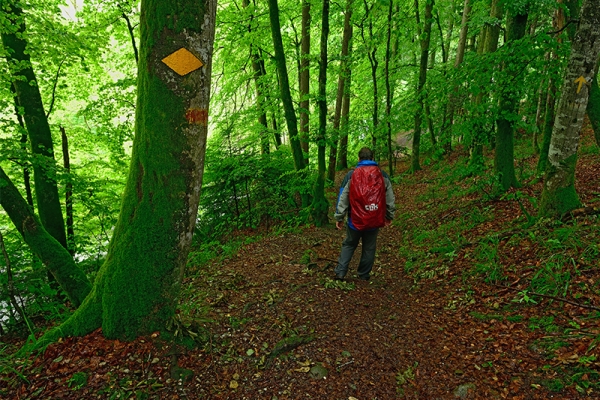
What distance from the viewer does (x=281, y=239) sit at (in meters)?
7.58

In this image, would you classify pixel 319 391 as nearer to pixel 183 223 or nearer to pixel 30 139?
pixel 183 223

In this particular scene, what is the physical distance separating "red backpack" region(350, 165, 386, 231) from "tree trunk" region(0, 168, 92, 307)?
4160 millimetres

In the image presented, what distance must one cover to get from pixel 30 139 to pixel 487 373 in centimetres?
958

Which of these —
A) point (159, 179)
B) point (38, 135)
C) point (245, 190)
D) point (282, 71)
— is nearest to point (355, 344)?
point (159, 179)

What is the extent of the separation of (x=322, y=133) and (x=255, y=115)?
9.00 feet

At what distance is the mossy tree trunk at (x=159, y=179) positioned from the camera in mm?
2586

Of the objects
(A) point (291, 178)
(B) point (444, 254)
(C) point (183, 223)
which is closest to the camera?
(C) point (183, 223)

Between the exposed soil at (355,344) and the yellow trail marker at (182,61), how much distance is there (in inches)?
93.8

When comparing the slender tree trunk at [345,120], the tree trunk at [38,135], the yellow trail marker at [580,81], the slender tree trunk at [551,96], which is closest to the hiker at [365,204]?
the yellow trail marker at [580,81]

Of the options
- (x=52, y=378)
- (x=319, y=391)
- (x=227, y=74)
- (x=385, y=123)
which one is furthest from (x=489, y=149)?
(x=52, y=378)

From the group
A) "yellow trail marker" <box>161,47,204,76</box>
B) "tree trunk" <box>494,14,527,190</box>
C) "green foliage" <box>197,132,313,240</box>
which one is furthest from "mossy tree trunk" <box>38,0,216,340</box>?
"green foliage" <box>197,132,313,240</box>

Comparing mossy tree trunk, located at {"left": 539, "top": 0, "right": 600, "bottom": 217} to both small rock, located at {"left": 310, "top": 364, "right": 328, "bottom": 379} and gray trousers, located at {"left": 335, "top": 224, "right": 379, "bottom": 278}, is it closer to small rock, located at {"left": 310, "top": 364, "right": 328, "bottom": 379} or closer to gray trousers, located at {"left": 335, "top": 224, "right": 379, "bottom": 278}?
gray trousers, located at {"left": 335, "top": 224, "right": 379, "bottom": 278}

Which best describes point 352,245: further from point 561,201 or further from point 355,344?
point 561,201

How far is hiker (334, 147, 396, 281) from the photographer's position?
4.89 meters
